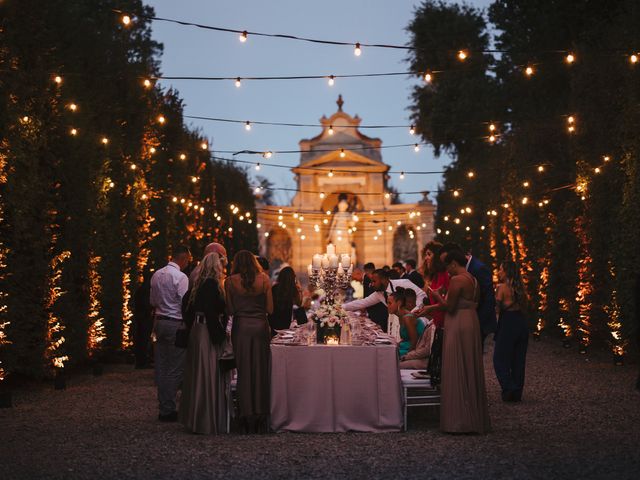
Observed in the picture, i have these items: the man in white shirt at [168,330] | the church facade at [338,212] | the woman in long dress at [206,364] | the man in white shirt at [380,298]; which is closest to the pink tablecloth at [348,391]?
the woman in long dress at [206,364]

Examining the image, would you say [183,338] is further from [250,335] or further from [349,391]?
[349,391]

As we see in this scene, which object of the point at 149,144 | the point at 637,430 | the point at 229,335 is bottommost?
the point at 637,430

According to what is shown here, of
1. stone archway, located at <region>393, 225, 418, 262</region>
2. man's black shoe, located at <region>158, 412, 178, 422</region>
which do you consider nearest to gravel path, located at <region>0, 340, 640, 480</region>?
man's black shoe, located at <region>158, 412, 178, 422</region>

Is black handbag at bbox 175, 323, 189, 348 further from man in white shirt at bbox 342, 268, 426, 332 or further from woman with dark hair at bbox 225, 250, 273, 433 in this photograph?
man in white shirt at bbox 342, 268, 426, 332

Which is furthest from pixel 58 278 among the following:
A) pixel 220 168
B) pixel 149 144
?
pixel 220 168

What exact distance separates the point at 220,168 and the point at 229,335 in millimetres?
35291

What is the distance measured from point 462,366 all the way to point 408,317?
2.34 meters

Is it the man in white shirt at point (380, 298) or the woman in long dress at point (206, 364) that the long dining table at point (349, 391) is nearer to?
the woman in long dress at point (206, 364)

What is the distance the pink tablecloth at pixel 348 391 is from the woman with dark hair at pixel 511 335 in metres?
2.88

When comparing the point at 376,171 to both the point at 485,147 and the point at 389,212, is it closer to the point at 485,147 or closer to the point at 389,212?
the point at 389,212

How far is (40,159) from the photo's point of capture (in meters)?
14.5

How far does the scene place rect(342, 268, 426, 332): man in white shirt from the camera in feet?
45.0

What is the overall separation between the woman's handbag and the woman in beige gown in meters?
2.08

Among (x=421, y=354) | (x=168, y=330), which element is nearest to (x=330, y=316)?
(x=421, y=354)
